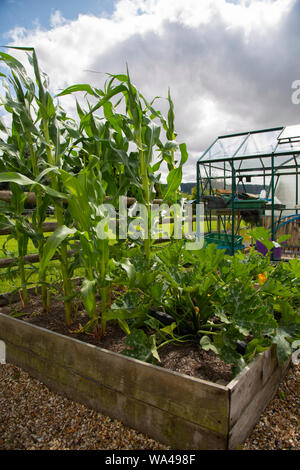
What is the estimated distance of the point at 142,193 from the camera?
151 centimetres

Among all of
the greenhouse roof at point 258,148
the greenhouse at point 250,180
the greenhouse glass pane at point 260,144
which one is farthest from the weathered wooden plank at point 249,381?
the greenhouse glass pane at point 260,144

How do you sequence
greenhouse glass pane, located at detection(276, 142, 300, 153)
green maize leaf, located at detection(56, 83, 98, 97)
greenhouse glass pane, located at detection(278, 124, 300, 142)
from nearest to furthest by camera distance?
green maize leaf, located at detection(56, 83, 98, 97)
greenhouse glass pane, located at detection(276, 142, 300, 153)
greenhouse glass pane, located at detection(278, 124, 300, 142)

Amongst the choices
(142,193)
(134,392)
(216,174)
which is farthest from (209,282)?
(216,174)

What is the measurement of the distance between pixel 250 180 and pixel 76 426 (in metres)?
4.30

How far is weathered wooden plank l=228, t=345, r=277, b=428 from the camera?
0.78 meters

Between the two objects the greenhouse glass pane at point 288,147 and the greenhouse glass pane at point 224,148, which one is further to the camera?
the greenhouse glass pane at point 224,148

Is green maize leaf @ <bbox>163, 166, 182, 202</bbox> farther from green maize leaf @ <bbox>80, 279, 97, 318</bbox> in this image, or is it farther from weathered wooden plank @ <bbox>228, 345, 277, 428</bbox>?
weathered wooden plank @ <bbox>228, 345, 277, 428</bbox>

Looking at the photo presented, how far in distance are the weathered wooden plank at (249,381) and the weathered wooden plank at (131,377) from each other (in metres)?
0.04

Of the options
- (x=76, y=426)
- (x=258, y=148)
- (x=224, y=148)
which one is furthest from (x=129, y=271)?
(x=224, y=148)

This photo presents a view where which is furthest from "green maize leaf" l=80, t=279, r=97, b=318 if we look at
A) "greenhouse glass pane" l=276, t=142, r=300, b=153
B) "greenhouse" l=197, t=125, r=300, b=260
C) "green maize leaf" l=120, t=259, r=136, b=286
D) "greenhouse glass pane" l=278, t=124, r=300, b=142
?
"greenhouse glass pane" l=278, t=124, r=300, b=142

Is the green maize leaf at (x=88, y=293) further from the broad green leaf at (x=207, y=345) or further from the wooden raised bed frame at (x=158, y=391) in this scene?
the broad green leaf at (x=207, y=345)

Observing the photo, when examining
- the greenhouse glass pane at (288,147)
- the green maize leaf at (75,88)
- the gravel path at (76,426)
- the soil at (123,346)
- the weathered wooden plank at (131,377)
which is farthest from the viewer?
the greenhouse glass pane at (288,147)

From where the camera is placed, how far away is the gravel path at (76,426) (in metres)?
0.89

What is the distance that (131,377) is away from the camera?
918 mm
